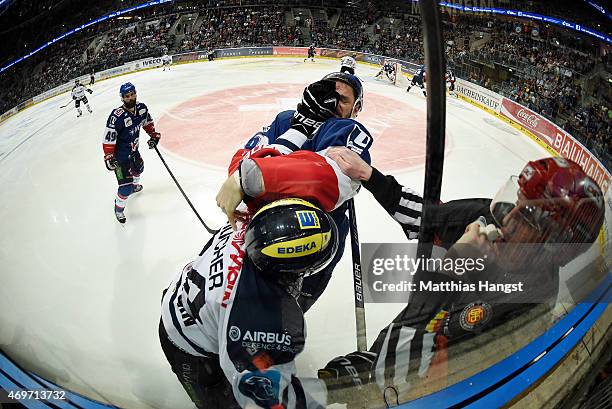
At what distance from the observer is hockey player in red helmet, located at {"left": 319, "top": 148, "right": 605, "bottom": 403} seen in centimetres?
83

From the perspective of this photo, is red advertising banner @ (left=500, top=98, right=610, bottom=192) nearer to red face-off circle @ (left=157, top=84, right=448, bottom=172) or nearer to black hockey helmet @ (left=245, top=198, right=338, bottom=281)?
red face-off circle @ (left=157, top=84, right=448, bottom=172)

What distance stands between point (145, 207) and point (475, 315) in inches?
48.6

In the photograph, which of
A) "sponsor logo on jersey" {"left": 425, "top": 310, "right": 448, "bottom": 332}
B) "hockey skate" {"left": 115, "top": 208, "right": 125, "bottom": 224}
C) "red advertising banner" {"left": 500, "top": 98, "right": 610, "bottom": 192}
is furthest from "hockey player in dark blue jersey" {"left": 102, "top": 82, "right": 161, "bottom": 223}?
"red advertising banner" {"left": 500, "top": 98, "right": 610, "bottom": 192}

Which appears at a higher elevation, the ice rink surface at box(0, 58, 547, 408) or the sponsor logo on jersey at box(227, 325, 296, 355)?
the ice rink surface at box(0, 58, 547, 408)

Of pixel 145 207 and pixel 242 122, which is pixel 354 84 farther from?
pixel 145 207

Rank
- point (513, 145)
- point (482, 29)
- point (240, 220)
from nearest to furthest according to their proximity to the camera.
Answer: point (240, 220), point (482, 29), point (513, 145)

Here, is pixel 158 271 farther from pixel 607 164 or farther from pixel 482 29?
pixel 607 164

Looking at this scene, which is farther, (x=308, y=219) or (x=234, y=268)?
(x=234, y=268)

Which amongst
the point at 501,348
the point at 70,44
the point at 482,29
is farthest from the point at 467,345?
the point at 70,44

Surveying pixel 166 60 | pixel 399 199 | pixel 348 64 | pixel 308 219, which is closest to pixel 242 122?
pixel 166 60

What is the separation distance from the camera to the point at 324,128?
41.5 inches

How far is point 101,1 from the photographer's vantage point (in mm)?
1240

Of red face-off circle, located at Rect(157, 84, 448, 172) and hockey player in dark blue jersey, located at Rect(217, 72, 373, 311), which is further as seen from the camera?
red face-off circle, located at Rect(157, 84, 448, 172)

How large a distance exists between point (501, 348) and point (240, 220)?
826 mm
